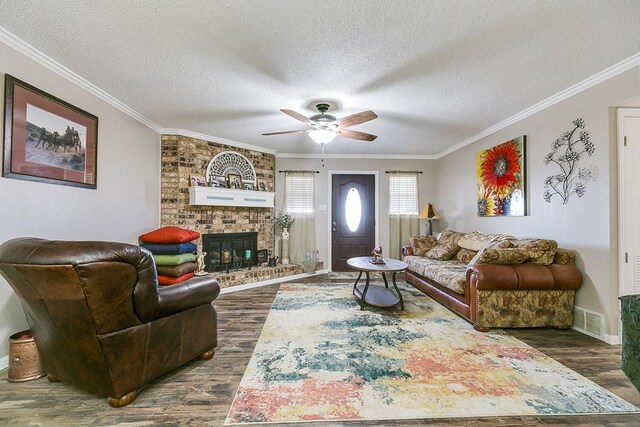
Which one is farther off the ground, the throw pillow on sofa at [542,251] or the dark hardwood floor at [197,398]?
the throw pillow on sofa at [542,251]

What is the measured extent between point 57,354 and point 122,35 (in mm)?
2303

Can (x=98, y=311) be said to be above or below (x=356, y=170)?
below

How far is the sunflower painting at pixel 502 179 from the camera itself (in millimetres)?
3531

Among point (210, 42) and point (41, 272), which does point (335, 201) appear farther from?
point (41, 272)

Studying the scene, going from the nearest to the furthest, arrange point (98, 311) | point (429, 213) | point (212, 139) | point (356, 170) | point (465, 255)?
point (98, 311) → point (465, 255) → point (212, 139) → point (429, 213) → point (356, 170)

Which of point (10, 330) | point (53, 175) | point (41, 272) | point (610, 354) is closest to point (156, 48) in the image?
point (53, 175)

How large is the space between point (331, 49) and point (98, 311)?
95.0 inches

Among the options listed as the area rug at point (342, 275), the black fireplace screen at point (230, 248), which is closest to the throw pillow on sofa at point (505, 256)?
the area rug at point (342, 275)

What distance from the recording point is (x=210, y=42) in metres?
2.05

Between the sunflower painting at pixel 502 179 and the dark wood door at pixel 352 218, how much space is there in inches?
82.6

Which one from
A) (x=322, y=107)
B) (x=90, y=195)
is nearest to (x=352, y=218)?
(x=322, y=107)

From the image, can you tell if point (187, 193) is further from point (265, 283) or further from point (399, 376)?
point (399, 376)

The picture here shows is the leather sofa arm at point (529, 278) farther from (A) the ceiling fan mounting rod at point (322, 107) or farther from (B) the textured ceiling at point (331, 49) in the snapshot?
(A) the ceiling fan mounting rod at point (322, 107)

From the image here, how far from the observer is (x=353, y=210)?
5.76m
